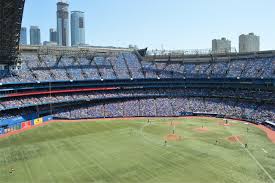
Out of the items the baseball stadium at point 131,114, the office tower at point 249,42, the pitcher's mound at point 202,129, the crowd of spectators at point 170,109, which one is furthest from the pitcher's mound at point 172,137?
the office tower at point 249,42

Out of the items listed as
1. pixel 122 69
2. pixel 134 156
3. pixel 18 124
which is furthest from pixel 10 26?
pixel 122 69

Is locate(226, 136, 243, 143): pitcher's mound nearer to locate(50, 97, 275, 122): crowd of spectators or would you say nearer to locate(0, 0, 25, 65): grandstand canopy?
locate(50, 97, 275, 122): crowd of spectators

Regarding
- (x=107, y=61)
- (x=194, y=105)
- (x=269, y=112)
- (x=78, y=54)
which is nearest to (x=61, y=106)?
(x=78, y=54)

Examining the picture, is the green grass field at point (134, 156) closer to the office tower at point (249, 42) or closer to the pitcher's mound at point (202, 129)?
the pitcher's mound at point (202, 129)

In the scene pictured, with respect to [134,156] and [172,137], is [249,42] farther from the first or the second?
[134,156]

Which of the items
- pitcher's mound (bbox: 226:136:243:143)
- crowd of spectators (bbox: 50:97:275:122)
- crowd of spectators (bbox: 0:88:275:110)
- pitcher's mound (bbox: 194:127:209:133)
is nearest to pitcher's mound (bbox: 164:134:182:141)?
pitcher's mound (bbox: 194:127:209:133)

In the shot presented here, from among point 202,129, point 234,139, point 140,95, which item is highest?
point 140,95

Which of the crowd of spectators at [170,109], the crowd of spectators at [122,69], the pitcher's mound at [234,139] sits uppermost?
the crowd of spectators at [122,69]
